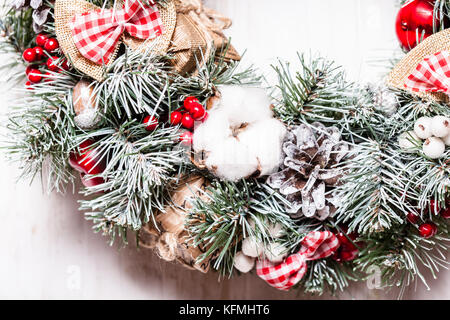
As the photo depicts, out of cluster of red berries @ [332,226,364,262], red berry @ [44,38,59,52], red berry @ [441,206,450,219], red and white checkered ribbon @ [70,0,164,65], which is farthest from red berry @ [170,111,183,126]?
red berry @ [441,206,450,219]

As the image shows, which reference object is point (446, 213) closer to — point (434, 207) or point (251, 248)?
point (434, 207)

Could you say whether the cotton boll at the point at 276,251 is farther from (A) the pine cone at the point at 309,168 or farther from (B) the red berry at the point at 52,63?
(B) the red berry at the point at 52,63

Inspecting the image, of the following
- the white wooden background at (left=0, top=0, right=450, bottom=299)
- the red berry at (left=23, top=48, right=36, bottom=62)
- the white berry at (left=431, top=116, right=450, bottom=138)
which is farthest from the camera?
the white wooden background at (left=0, top=0, right=450, bottom=299)

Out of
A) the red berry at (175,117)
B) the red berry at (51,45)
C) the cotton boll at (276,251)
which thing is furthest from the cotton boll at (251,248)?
the red berry at (51,45)

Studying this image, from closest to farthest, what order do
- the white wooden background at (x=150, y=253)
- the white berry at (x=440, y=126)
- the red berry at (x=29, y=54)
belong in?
the white berry at (x=440, y=126) → the red berry at (x=29, y=54) → the white wooden background at (x=150, y=253)

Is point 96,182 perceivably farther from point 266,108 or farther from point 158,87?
point 266,108

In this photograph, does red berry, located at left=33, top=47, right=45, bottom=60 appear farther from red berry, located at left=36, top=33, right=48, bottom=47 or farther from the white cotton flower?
the white cotton flower
